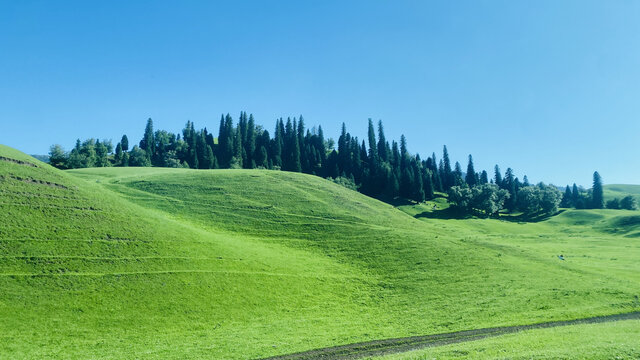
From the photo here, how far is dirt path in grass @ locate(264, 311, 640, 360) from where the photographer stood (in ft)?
91.8

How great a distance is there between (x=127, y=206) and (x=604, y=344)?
55130 mm

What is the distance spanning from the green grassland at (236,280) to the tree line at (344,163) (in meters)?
88.0

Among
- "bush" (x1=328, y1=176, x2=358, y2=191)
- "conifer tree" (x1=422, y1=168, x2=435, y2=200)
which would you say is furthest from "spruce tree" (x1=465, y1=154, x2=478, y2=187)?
"bush" (x1=328, y1=176, x2=358, y2=191)

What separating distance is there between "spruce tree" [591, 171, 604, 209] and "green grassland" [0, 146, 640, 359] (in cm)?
12704

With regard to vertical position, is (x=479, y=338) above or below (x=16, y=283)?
below

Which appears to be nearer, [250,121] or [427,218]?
[427,218]

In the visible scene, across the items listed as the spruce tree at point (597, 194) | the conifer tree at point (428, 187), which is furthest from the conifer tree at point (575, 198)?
the conifer tree at point (428, 187)

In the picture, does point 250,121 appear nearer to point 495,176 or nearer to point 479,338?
point 495,176

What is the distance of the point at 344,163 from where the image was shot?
182875 millimetres

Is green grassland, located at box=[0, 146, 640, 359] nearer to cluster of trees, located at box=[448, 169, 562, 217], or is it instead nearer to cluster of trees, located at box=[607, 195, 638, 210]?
cluster of trees, located at box=[448, 169, 562, 217]

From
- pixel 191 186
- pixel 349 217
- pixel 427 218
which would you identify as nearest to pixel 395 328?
pixel 349 217

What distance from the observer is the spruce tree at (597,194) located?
171 m

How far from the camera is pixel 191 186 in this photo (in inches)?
3152

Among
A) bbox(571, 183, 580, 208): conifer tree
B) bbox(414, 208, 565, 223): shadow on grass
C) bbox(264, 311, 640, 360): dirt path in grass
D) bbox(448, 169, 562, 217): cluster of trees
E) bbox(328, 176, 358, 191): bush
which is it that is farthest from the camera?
bbox(571, 183, 580, 208): conifer tree
